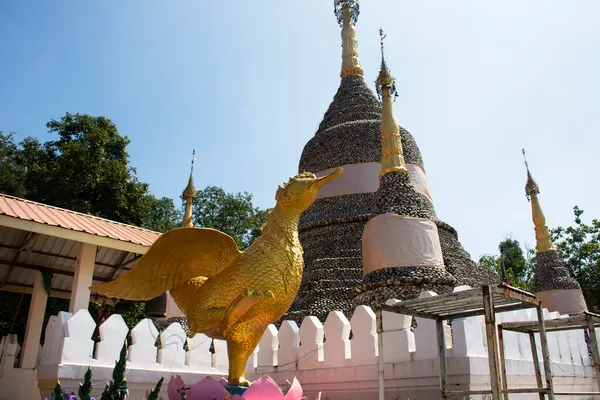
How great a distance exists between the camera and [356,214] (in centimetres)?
1370

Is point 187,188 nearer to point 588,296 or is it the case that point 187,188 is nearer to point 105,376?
point 105,376

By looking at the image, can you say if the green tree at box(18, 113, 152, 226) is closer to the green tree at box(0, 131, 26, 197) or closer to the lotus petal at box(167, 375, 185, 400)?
the green tree at box(0, 131, 26, 197)

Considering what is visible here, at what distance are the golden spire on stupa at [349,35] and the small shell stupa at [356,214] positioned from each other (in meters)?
0.04

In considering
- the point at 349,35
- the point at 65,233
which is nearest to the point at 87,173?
the point at 349,35

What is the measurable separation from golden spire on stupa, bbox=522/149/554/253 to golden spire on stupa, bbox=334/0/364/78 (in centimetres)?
741

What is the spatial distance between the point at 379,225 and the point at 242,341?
20.7 feet

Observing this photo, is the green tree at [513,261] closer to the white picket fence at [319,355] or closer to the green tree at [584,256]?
the green tree at [584,256]

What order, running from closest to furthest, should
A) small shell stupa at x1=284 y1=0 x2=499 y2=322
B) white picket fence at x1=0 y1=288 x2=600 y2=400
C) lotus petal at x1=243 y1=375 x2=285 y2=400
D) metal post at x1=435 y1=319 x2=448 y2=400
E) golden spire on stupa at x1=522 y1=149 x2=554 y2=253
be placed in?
lotus petal at x1=243 y1=375 x2=285 y2=400, metal post at x1=435 y1=319 x2=448 y2=400, white picket fence at x1=0 y1=288 x2=600 y2=400, small shell stupa at x1=284 y1=0 x2=499 y2=322, golden spire on stupa at x1=522 y1=149 x2=554 y2=253

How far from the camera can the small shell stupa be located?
373 inches

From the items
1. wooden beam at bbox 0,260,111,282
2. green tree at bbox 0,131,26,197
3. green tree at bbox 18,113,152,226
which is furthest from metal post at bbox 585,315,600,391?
green tree at bbox 0,131,26,197

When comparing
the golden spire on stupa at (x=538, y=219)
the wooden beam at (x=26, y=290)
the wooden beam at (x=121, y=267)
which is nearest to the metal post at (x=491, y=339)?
the wooden beam at (x=121, y=267)

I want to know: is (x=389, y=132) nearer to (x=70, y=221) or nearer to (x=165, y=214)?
(x=70, y=221)

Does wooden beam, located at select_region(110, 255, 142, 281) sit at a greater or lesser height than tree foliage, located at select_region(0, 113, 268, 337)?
lesser

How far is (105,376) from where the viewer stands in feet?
18.6
